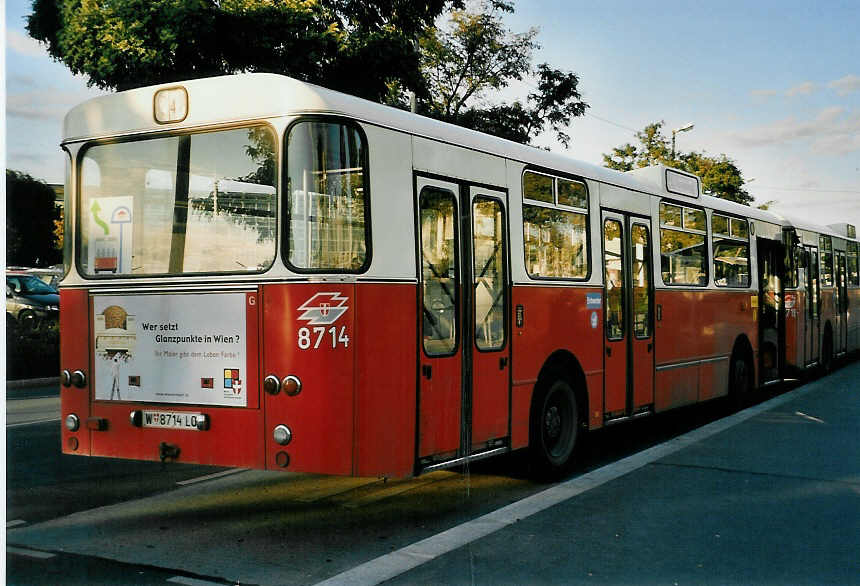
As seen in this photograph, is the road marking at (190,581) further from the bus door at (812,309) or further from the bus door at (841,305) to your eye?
the bus door at (841,305)

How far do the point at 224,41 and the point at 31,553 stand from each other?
37.4 feet

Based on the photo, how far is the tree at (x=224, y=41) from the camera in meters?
15.2

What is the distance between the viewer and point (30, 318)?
22766 millimetres

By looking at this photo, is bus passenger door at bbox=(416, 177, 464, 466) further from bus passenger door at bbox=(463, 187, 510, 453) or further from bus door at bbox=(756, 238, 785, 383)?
bus door at bbox=(756, 238, 785, 383)

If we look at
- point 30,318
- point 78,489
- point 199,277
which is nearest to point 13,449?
point 78,489

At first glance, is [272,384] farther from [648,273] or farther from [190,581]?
[648,273]

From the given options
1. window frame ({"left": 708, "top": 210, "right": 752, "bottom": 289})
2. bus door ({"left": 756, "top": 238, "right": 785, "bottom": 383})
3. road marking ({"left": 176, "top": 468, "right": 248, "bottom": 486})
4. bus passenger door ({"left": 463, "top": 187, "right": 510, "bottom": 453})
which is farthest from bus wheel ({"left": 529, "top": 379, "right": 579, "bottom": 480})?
bus door ({"left": 756, "top": 238, "right": 785, "bottom": 383})

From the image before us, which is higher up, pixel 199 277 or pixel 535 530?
pixel 199 277

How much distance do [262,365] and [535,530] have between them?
2.15m

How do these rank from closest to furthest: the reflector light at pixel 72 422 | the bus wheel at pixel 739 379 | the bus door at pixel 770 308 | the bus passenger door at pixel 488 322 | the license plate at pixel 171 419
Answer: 1. the license plate at pixel 171 419
2. the reflector light at pixel 72 422
3. the bus passenger door at pixel 488 322
4. the bus wheel at pixel 739 379
5. the bus door at pixel 770 308

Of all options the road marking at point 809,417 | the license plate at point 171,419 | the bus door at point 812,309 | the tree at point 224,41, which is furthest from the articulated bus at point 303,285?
the bus door at point 812,309

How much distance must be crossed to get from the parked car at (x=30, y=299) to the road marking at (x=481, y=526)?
18031 millimetres

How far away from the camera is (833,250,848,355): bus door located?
19.5 metres

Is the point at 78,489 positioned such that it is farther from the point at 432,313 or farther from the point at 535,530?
the point at 535,530
